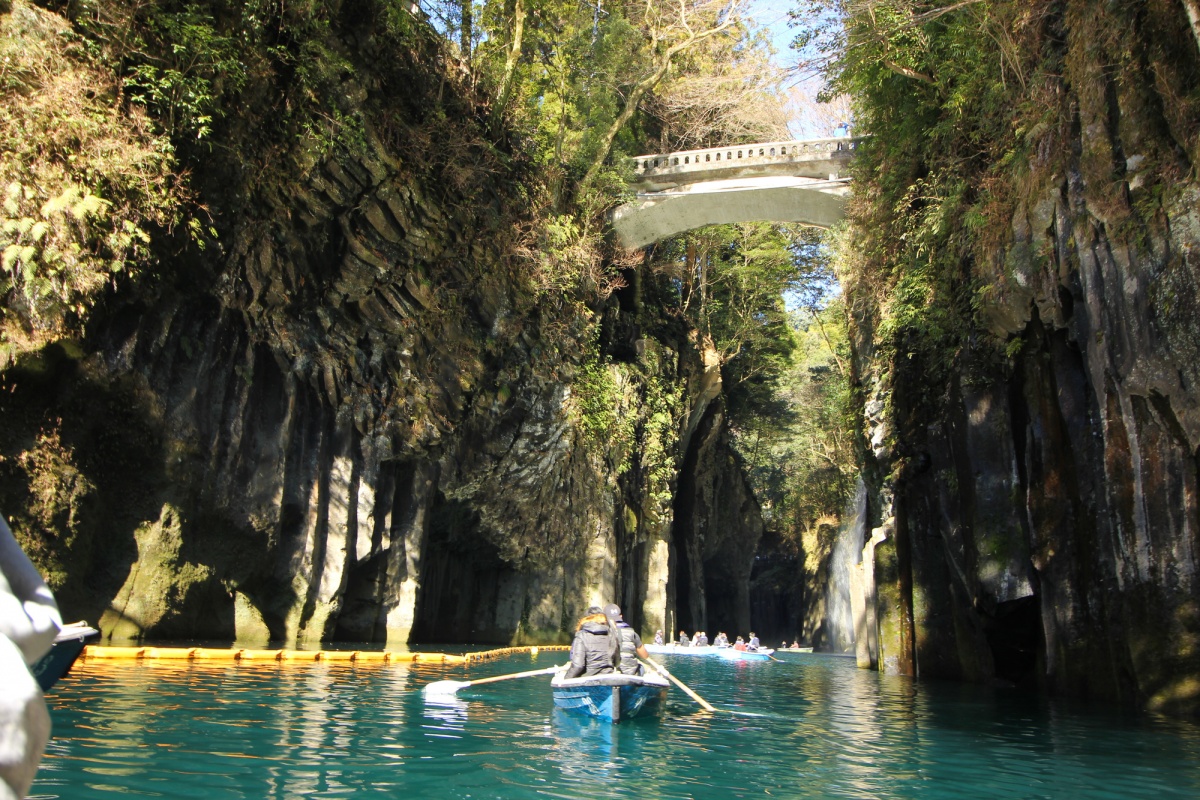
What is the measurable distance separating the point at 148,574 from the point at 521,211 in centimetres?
1244

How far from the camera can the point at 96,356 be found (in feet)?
46.8

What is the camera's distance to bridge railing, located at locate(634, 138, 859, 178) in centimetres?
2600

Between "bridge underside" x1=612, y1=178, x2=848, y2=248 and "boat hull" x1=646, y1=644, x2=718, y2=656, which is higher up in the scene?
"bridge underside" x1=612, y1=178, x2=848, y2=248

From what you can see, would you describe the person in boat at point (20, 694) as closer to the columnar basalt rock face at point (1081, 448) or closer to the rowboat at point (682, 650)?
the columnar basalt rock face at point (1081, 448)

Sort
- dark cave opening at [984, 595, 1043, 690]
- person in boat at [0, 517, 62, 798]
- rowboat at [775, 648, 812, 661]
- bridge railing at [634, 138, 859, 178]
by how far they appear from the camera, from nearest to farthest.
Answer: person in boat at [0, 517, 62, 798], dark cave opening at [984, 595, 1043, 690], bridge railing at [634, 138, 859, 178], rowboat at [775, 648, 812, 661]

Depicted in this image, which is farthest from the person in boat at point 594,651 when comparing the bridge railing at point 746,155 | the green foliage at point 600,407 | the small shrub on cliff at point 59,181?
the bridge railing at point 746,155

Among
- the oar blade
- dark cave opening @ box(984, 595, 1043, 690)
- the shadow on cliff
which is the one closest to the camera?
the oar blade

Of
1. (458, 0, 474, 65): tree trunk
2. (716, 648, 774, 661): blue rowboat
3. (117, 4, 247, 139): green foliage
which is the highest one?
(458, 0, 474, 65): tree trunk

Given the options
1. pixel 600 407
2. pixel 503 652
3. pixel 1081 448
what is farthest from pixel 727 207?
pixel 1081 448

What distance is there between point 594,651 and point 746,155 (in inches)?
785

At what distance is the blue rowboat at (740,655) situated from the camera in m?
25.3

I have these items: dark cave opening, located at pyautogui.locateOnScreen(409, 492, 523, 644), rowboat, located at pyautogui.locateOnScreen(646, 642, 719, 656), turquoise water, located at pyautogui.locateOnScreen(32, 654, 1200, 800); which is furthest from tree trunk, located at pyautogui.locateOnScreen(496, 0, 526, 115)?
rowboat, located at pyautogui.locateOnScreen(646, 642, 719, 656)

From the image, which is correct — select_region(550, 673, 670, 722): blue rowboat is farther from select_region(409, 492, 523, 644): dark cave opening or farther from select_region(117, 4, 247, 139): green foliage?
select_region(409, 492, 523, 644): dark cave opening

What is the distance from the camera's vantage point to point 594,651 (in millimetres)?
10047
